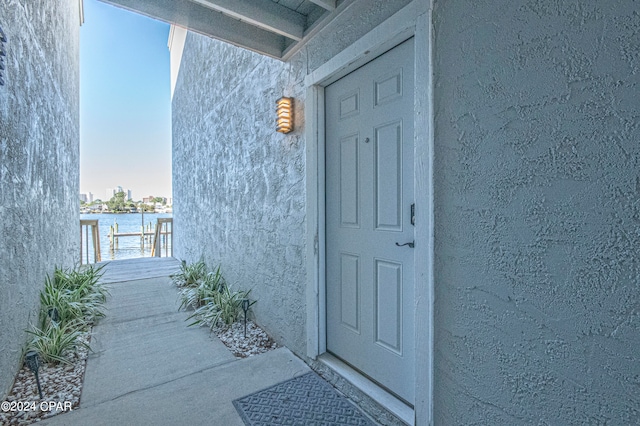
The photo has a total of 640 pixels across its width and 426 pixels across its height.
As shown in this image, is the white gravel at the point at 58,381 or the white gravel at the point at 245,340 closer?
the white gravel at the point at 58,381

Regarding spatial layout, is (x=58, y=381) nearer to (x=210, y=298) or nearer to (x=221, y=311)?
(x=221, y=311)

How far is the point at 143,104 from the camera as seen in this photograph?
15.9m

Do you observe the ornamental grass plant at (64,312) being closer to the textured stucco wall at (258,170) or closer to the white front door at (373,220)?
A: the textured stucco wall at (258,170)

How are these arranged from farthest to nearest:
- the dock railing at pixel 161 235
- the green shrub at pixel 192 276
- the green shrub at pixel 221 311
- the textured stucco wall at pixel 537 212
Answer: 1. the dock railing at pixel 161 235
2. the green shrub at pixel 192 276
3. the green shrub at pixel 221 311
4. the textured stucco wall at pixel 537 212

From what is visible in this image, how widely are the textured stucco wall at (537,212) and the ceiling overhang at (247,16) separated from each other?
111 centimetres

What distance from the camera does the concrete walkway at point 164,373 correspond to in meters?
1.79

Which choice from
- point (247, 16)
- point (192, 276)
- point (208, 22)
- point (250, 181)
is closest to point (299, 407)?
point (250, 181)

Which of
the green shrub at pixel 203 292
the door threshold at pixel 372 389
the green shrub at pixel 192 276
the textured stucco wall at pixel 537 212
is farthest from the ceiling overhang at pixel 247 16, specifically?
the green shrub at pixel 192 276

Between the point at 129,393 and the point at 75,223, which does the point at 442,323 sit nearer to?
the point at 129,393

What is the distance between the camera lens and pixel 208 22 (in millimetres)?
2168

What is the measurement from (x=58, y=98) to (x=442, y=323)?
4886 mm

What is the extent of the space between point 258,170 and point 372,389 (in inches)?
87.1

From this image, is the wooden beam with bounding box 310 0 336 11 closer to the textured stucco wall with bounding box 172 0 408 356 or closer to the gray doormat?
the textured stucco wall with bounding box 172 0 408 356

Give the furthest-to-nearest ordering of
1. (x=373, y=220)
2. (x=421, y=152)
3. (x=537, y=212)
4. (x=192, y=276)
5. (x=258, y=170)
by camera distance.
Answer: (x=192, y=276)
(x=258, y=170)
(x=373, y=220)
(x=421, y=152)
(x=537, y=212)
